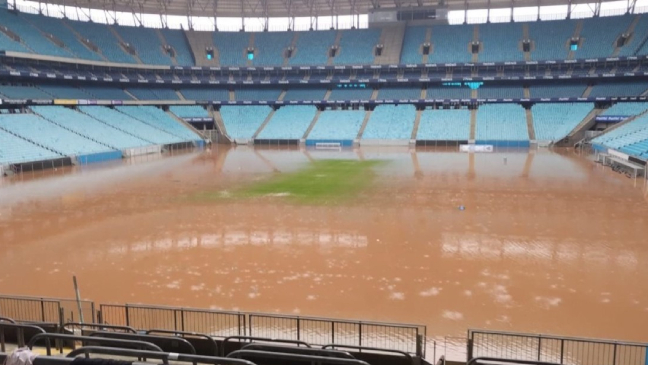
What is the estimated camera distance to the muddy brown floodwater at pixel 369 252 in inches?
472

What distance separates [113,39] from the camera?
227 feet

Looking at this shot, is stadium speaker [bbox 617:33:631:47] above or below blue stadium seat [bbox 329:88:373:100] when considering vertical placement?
above

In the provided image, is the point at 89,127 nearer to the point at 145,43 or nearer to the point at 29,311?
the point at 145,43

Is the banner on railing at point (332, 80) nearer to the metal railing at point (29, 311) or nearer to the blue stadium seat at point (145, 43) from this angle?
the blue stadium seat at point (145, 43)

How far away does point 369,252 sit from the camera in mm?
16266

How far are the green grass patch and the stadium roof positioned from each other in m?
40.7

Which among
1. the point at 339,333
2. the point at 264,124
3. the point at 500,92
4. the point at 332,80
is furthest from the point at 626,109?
the point at 339,333

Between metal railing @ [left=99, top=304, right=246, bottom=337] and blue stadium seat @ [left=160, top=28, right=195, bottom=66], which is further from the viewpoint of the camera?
blue stadium seat @ [left=160, top=28, right=195, bottom=66]

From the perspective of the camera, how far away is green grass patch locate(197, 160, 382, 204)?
26203 millimetres

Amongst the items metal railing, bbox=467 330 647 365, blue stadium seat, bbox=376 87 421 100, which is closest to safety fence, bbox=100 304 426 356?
metal railing, bbox=467 330 647 365

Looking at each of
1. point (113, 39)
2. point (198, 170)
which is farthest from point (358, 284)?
point (113, 39)

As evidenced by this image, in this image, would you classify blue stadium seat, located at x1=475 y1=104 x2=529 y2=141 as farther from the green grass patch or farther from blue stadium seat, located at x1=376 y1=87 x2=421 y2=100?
the green grass patch

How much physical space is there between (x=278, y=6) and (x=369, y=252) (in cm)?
6564

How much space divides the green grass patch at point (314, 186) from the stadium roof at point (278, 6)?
40683mm
